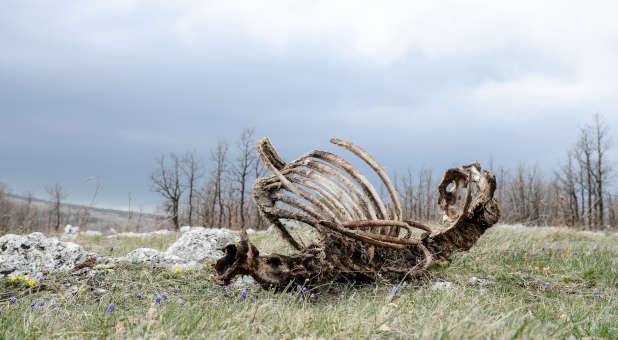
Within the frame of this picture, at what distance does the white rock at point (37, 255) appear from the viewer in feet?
17.3

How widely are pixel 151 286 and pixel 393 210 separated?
9.47 feet

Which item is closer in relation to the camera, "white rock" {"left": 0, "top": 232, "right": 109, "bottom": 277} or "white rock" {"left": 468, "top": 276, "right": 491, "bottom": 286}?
"white rock" {"left": 468, "top": 276, "right": 491, "bottom": 286}

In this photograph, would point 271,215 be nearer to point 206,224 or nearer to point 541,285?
point 541,285

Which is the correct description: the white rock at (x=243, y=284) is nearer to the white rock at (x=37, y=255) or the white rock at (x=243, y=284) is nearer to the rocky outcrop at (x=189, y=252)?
the rocky outcrop at (x=189, y=252)

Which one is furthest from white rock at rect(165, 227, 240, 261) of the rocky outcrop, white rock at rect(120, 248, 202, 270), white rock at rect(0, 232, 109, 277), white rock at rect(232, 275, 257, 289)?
white rock at rect(232, 275, 257, 289)

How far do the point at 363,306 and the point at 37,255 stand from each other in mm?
4661

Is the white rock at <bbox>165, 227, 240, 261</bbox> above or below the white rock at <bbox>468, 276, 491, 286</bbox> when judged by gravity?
above

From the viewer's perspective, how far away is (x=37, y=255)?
5602 millimetres

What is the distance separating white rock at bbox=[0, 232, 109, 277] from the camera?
17.3 ft

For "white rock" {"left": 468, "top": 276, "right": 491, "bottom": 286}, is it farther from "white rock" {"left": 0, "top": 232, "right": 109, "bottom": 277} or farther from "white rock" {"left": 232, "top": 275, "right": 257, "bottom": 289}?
"white rock" {"left": 0, "top": 232, "right": 109, "bottom": 277}

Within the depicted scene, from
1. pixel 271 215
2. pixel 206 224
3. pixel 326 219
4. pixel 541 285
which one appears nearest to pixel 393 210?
pixel 326 219

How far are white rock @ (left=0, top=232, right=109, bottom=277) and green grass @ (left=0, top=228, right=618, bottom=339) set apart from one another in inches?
18.7

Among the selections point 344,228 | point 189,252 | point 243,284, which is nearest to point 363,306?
point 344,228

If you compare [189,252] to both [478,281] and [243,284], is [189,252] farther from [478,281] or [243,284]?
[478,281]
